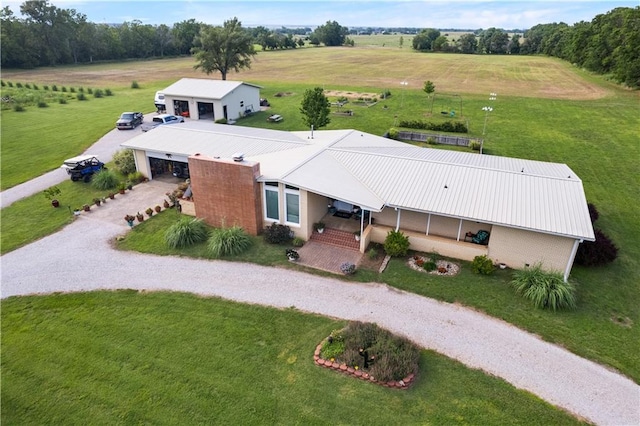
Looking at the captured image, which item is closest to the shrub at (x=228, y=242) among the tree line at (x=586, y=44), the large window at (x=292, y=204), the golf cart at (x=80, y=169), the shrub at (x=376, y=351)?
the large window at (x=292, y=204)

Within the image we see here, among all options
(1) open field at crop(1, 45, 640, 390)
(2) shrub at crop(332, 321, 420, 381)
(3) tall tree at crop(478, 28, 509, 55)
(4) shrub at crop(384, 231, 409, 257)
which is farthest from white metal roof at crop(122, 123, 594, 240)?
(3) tall tree at crop(478, 28, 509, 55)

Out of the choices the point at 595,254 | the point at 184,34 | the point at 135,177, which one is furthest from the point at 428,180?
the point at 184,34

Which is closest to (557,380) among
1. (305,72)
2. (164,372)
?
(164,372)

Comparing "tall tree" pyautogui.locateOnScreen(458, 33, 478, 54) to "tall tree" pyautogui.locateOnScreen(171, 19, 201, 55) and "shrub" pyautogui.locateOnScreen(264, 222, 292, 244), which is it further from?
"shrub" pyautogui.locateOnScreen(264, 222, 292, 244)

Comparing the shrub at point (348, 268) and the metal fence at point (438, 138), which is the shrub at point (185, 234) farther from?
the metal fence at point (438, 138)

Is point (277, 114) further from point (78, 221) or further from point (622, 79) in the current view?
point (622, 79)

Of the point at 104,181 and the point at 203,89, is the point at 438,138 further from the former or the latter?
the point at 104,181
